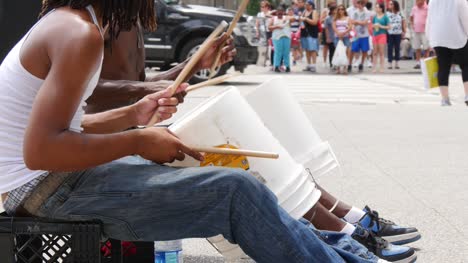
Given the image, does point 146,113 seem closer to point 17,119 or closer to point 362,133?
point 17,119

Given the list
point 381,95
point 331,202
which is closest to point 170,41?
point 381,95

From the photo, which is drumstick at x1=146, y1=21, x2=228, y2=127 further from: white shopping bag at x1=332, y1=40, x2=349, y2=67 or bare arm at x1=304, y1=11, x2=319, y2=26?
bare arm at x1=304, y1=11, x2=319, y2=26

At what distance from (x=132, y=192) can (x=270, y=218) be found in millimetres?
396

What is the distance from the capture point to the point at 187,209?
99.3 inches

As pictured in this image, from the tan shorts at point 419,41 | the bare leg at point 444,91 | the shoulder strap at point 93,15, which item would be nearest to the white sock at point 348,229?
the shoulder strap at point 93,15

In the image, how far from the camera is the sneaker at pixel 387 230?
415 cm

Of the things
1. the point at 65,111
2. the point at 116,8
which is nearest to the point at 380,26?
the point at 116,8

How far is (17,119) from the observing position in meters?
2.56

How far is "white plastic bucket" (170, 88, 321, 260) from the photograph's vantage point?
2.93 m

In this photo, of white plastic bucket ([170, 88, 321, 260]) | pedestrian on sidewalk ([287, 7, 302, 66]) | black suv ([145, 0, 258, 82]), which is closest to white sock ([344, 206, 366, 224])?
white plastic bucket ([170, 88, 321, 260])

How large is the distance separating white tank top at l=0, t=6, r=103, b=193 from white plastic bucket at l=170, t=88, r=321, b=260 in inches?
17.9

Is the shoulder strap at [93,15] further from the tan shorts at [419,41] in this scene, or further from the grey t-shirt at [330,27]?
the tan shorts at [419,41]

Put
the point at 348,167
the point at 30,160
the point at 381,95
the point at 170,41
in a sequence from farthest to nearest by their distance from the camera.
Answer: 1. the point at 170,41
2. the point at 381,95
3. the point at 348,167
4. the point at 30,160

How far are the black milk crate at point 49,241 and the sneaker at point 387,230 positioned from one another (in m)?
1.88
